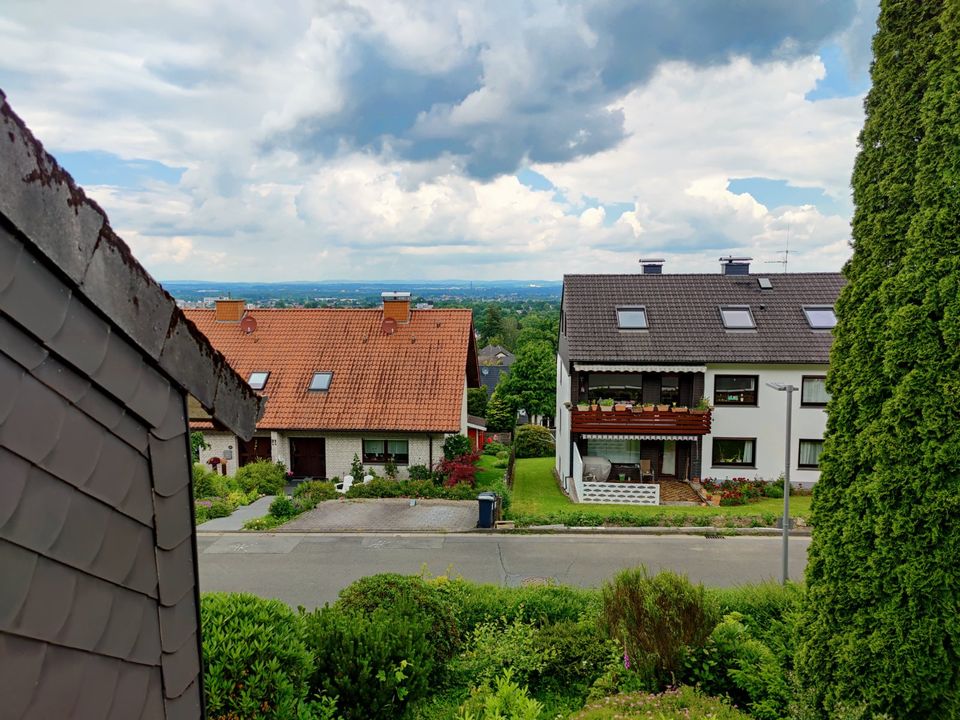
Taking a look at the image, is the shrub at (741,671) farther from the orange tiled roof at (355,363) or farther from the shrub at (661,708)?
the orange tiled roof at (355,363)

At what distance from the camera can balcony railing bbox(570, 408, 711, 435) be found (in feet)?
71.4

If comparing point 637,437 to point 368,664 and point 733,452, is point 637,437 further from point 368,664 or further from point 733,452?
point 368,664

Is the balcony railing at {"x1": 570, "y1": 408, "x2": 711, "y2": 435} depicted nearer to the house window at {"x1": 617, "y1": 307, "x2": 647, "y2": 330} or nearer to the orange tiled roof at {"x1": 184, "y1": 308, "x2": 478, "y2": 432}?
the house window at {"x1": 617, "y1": 307, "x2": 647, "y2": 330}

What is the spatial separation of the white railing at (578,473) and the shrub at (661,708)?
1386 centimetres

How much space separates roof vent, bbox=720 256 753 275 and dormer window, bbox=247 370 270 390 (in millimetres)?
19041

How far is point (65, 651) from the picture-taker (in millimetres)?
2162

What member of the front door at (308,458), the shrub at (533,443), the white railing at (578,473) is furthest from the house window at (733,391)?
the front door at (308,458)

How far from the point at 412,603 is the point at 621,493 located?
13561mm

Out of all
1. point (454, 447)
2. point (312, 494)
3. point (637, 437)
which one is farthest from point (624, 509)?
point (312, 494)

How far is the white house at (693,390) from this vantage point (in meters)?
22.0

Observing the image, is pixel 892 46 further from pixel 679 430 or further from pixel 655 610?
pixel 679 430

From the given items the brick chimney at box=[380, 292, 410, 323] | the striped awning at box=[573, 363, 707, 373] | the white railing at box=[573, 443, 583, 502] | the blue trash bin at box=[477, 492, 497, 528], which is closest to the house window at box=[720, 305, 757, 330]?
the striped awning at box=[573, 363, 707, 373]

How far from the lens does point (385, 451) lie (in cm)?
2216

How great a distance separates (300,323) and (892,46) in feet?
74.1
